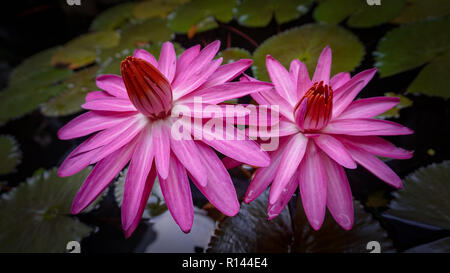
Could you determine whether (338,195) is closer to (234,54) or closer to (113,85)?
(113,85)

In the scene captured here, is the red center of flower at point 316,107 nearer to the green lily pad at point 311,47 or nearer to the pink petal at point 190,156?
the pink petal at point 190,156

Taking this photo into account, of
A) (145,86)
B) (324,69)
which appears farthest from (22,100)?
(324,69)

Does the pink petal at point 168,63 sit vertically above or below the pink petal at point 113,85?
above

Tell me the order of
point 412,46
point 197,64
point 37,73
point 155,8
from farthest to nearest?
point 155,8 → point 37,73 → point 412,46 → point 197,64

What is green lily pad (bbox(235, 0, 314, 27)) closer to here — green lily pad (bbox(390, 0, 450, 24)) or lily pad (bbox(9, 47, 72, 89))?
green lily pad (bbox(390, 0, 450, 24))

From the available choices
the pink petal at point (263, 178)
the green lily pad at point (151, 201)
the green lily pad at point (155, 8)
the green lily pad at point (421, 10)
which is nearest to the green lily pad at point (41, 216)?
the green lily pad at point (151, 201)
